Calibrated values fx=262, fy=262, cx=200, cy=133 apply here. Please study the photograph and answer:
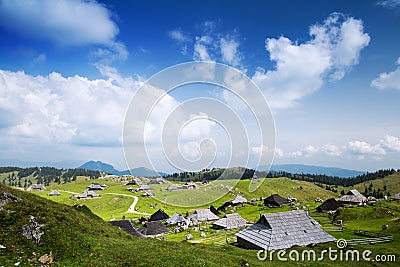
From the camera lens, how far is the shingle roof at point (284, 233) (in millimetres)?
41812

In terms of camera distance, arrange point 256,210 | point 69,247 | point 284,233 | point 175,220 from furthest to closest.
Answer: point 256,210 → point 175,220 → point 284,233 → point 69,247

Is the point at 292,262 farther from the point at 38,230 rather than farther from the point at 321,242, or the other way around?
the point at 38,230

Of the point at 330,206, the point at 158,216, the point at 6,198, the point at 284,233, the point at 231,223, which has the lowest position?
the point at 158,216

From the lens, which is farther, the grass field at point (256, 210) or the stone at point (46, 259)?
the grass field at point (256, 210)

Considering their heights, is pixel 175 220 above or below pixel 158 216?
below

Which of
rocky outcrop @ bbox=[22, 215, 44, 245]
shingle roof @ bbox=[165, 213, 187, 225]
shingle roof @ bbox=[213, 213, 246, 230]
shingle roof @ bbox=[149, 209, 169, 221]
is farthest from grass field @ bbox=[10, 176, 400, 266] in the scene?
rocky outcrop @ bbox=[22, 215, 44, 245]

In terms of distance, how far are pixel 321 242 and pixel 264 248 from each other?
1067cm

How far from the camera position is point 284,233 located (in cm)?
4325

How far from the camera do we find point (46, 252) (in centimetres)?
2002

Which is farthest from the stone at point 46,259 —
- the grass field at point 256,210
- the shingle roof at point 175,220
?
the shingle roof at point 175,220

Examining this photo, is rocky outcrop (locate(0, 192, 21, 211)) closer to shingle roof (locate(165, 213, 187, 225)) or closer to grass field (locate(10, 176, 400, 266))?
grass field (locate(10, 176, 400, 266))

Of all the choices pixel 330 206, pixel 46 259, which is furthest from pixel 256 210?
pixel 46 259

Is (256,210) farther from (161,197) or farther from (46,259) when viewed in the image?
(46,259)

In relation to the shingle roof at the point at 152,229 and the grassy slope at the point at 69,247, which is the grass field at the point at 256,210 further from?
the grassy slope at the point at 69,247
